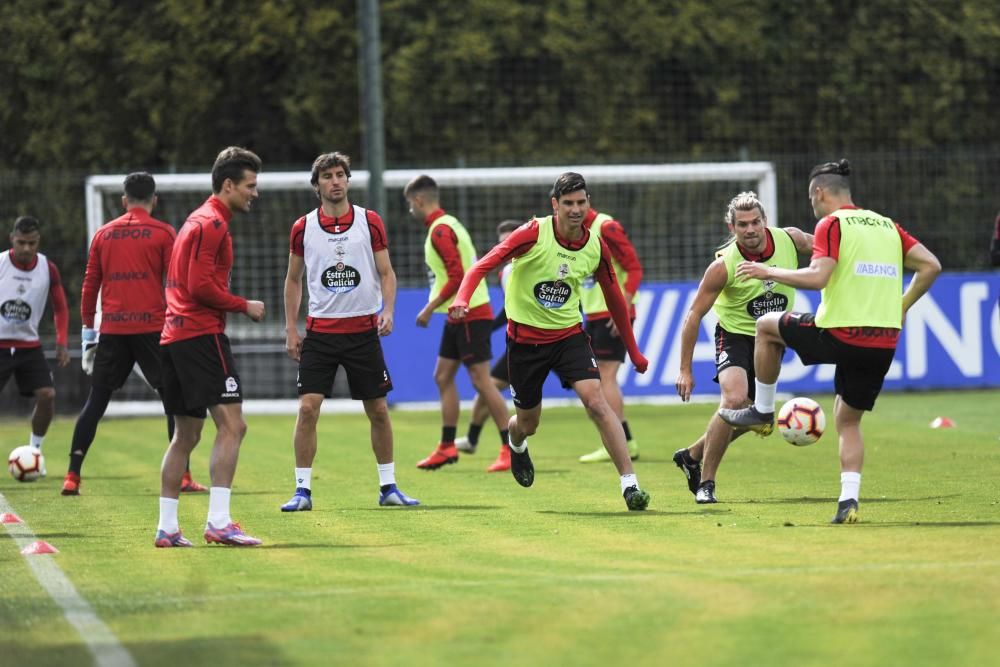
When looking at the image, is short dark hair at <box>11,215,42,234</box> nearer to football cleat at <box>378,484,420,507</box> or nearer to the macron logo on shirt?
football cleat at <box>378,484,420,507</box>

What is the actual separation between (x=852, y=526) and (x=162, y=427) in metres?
11.8

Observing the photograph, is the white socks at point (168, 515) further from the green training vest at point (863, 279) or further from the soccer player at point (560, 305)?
the green training vest at point (863, 279)

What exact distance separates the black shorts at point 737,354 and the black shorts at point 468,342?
3.37 metres

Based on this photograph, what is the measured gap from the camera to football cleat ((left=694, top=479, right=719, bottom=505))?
10.1 m

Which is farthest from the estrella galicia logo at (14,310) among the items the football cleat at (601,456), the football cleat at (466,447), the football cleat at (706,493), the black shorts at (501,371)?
the football cleat at (706,493)

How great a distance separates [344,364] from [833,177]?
11.1 ft

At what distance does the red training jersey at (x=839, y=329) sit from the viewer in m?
8.68

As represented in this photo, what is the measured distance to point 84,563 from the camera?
8125mm

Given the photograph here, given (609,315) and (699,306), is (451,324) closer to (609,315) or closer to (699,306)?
(609,315)

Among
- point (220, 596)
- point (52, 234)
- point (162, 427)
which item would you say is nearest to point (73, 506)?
A: point (220, 596)

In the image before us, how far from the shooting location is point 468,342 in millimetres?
13422

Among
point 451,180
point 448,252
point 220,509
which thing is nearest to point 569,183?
point 220,509

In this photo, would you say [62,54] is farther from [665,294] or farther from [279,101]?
[665,294]

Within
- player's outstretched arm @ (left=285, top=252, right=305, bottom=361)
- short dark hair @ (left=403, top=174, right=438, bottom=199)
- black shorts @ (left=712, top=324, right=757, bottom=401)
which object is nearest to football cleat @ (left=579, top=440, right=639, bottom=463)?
short dark hair @ (left=403, top=174, right=438, bottom=199)
